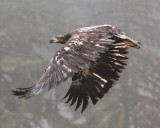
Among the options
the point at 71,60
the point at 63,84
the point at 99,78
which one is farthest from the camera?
the point at 63,84

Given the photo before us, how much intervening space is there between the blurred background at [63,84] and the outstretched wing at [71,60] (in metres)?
9.43

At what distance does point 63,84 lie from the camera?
1465 cm

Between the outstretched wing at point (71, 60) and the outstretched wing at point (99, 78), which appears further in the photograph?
the outstretched wing at point (99, 78)

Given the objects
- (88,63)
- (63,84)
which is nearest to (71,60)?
(88,63)

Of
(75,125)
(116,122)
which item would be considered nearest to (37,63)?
(75,125)

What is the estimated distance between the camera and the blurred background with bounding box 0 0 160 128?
13.8 meters

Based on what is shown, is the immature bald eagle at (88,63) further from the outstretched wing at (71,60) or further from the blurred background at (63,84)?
the blurred background at (63,84)

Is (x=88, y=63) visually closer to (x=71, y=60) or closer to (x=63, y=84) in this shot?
(x=71, y=60)

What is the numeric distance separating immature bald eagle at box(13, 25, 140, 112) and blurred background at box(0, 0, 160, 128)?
28.6ft

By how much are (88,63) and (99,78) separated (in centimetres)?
105

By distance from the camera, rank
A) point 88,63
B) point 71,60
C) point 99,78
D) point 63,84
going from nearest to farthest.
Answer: point 88,63
point 71,60
point 99,78
point 63,84

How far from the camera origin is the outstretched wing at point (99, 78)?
4.62m

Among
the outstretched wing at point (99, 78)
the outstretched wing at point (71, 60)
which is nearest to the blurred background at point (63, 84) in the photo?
the outstretched wing at point (99, 78)

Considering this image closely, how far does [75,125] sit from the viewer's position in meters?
14.0
